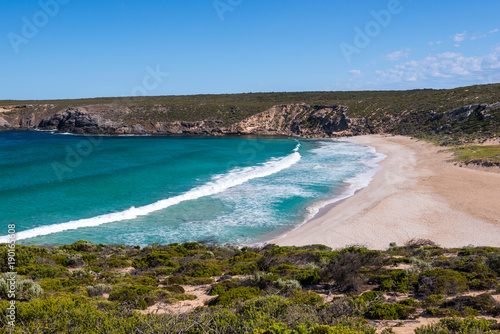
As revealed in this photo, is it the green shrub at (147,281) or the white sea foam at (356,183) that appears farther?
the white sea foam at (356,183)

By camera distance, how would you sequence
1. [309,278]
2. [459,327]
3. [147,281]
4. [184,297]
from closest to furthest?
1. [459,327]
2. [184,297]
3. [309,278]
4. [147,281]

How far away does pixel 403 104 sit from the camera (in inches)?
3127

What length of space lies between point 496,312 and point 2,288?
11909 mm

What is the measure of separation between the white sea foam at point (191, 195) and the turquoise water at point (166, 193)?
0.07 m

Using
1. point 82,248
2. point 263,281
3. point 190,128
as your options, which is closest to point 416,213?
point 263,281

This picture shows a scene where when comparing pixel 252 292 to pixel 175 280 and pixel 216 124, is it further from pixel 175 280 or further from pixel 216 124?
pixel 216 124

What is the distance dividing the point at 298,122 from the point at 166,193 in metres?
60.5

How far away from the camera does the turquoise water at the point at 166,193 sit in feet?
66.5

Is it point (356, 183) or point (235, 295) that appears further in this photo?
point (356, 183)

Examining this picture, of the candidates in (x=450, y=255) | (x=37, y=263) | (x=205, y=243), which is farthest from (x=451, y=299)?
(x=37, y=263)

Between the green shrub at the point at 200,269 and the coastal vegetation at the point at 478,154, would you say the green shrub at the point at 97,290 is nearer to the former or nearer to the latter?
the green shrub at the point at 200,269

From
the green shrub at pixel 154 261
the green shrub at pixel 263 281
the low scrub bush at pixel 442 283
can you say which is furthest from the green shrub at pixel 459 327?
the green shrub at pixel 154 261

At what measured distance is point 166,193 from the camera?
92.8 feet

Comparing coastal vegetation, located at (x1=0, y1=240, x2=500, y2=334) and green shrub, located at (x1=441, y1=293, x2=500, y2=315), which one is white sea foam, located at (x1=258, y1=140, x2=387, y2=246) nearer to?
coastal vegetation, located at (x1=0, y1=240, x2=500, y2=334)
